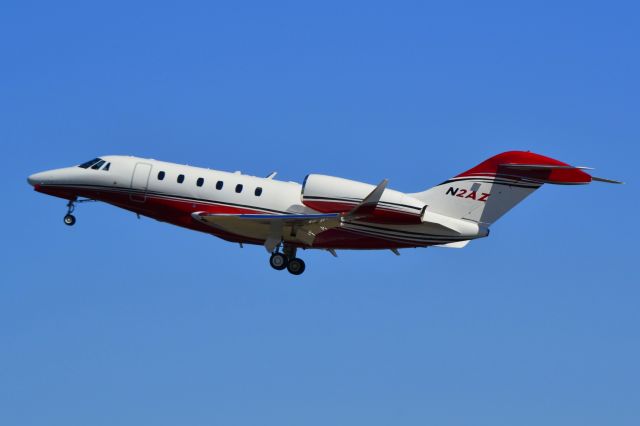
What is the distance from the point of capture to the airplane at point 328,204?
43500 millimetres

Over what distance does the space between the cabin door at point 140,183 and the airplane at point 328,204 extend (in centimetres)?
3

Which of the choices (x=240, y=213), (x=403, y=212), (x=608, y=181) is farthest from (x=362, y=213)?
(x=608, y=181)

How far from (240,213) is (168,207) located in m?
2.44

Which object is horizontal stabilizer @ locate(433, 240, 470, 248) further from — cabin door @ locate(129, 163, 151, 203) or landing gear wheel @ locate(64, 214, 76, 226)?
landing gear wheel @ locate(64, 214, 76, 226)

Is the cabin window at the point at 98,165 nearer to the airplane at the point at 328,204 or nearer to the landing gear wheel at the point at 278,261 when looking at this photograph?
the airplane at the point at 328,204

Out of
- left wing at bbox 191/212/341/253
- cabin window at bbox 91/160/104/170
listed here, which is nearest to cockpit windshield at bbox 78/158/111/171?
cabin window at bbox 91/160/104/170

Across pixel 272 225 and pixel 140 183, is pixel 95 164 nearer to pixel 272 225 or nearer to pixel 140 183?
pixel 140 183

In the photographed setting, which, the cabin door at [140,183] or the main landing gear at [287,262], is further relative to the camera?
the cabin door at [140,183]

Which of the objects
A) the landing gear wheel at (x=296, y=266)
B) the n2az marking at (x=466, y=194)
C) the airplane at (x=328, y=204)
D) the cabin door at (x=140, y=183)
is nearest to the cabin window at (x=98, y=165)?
the airplane at (x=328, y=204)

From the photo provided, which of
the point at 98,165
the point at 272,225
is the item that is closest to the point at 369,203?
the point at 272,225

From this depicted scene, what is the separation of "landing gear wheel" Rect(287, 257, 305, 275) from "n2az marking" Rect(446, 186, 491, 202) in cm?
502

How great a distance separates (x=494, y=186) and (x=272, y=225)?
22.3 ft

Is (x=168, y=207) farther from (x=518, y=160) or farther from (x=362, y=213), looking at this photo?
(x=518, y=160)

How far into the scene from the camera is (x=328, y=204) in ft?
143
